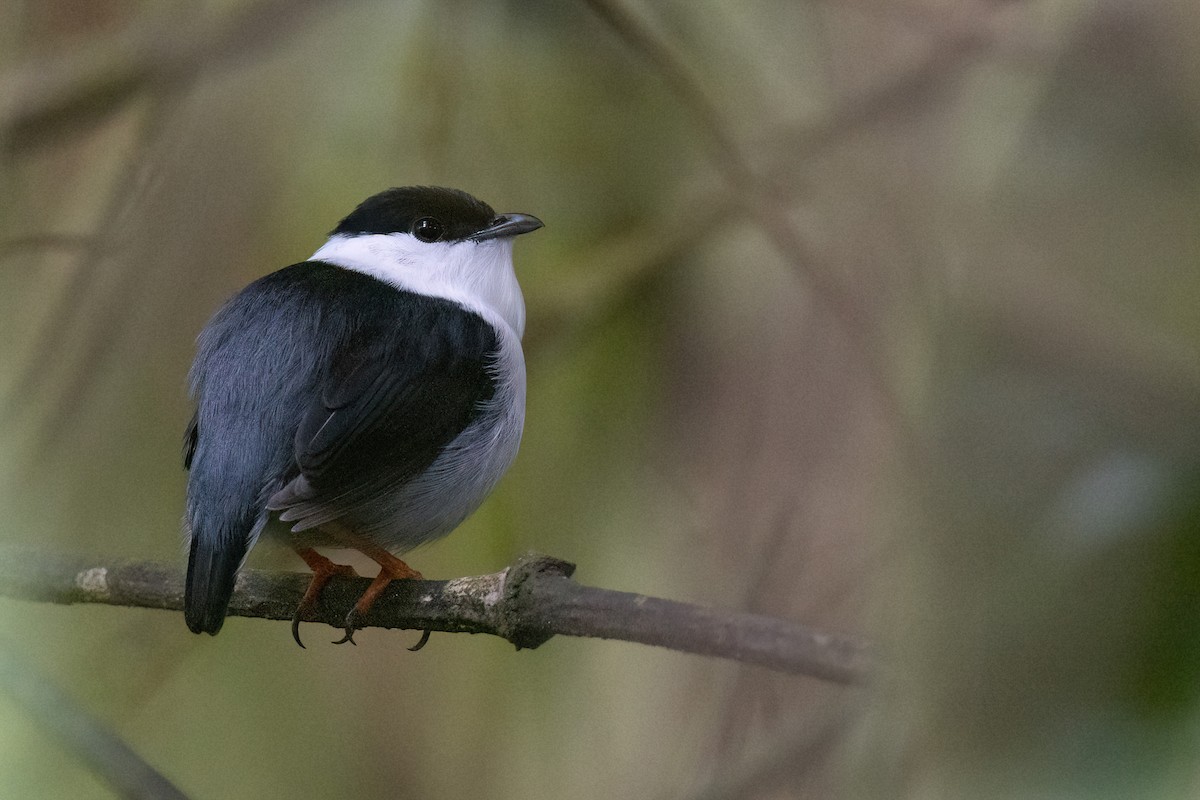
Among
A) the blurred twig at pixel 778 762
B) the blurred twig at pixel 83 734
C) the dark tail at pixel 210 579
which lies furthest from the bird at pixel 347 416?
the blurred twig at pixel 778 762

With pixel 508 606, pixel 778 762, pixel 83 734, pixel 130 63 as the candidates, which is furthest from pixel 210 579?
pixel 130 63

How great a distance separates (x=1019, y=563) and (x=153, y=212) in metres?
0.96

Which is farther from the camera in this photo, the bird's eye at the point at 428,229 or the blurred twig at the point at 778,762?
the bird's eye at the point at 428,229

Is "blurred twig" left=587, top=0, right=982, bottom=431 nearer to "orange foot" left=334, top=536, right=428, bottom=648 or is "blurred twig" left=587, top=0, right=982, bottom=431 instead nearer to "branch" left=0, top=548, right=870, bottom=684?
"branch" left=0, top=548, right=870, bottom=684

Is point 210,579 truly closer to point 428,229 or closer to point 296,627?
point 296,627

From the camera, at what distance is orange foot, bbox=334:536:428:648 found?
1.02m

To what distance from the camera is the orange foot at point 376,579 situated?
1.02 meters

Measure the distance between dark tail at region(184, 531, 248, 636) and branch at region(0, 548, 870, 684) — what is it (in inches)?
4.6

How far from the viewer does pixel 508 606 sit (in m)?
0.80

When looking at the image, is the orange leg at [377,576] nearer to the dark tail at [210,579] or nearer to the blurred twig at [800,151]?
the dark tail at [210,579]

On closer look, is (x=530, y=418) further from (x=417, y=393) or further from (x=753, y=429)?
(x=753, y=429)

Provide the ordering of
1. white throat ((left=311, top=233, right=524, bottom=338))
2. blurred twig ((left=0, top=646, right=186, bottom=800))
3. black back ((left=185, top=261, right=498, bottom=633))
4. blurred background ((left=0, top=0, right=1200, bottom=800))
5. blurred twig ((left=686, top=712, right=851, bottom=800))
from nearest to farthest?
blurred background ((left=0, top=0, right=1200, bottom=800)) → blurred twig ((left=686, top=712, right=851, bottom=800)) → blurred twig ((left=0, top=646, right=186, bottom=800)) → black back ((left=185, top=261, right=498, bottom=633)) → white throat ((left=311, top=233, right=524, bottom=338))

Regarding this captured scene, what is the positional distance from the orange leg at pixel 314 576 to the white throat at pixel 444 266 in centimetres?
31

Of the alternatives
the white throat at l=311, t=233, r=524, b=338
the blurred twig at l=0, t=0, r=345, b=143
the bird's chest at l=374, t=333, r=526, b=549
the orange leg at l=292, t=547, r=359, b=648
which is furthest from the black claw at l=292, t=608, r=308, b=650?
the blurred twig at l=0, t=0, r=345, b=143
